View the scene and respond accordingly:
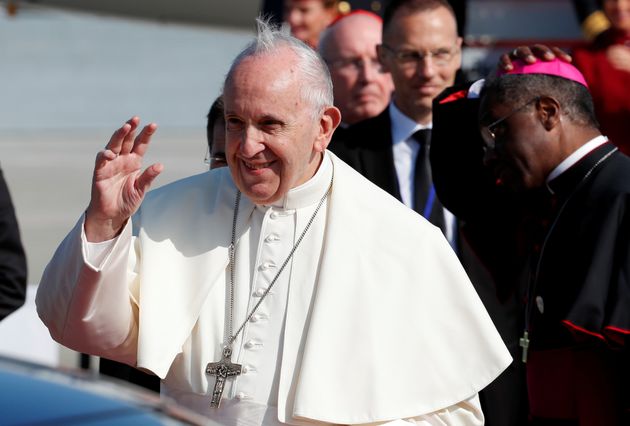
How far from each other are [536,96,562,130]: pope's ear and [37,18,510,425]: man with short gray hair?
24.5 inches

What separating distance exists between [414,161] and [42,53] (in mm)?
20147

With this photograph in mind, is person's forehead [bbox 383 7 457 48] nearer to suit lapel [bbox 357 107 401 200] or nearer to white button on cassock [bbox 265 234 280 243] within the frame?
suit lapel [bbox 357 107 401 200]

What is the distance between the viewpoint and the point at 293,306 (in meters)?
3.12

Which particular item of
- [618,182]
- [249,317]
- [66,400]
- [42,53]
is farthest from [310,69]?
[42,53]

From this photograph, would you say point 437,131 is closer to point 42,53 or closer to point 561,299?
point 561,299

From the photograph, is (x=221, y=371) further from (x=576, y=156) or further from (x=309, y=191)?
(x=576, y=156)

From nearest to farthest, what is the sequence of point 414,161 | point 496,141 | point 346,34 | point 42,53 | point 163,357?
1. point 163,357
2. point 496,141
3. point 414,161
4. point 346,34
5. point 42,53

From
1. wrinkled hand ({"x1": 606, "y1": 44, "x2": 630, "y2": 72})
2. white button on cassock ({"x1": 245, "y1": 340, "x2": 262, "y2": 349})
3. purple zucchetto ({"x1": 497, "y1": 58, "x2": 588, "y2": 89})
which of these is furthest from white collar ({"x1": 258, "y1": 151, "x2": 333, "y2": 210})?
wrinkled hand ({"x1": 606, "y1": 44, "x2": 630, "y2": 72})

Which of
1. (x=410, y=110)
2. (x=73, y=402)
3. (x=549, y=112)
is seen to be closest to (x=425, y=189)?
(x=410, y=110)

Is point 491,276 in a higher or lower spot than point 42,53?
lower

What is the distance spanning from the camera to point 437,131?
4.14 meters

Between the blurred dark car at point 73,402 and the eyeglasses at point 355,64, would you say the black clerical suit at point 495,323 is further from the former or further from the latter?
the blurred dark car at point 73,402

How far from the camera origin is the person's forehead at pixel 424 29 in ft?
15.5

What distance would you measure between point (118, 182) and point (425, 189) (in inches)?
68.4
